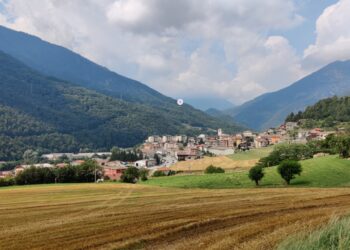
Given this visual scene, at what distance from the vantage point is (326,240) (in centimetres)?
932

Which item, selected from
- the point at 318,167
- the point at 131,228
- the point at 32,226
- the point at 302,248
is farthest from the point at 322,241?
the point at 318,167

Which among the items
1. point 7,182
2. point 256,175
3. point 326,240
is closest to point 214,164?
point 7,182

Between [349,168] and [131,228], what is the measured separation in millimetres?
55516

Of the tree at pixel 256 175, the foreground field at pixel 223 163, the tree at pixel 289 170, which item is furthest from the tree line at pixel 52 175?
the tree at pixel 289 170

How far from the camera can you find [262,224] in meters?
17.0

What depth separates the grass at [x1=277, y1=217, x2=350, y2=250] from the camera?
887 centimetres

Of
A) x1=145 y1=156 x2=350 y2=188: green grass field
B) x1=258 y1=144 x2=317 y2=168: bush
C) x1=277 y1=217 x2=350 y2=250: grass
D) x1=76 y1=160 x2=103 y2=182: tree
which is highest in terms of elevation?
x1=258 y1=144 x2=317 y2=168: bush

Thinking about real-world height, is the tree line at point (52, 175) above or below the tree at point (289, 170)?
above

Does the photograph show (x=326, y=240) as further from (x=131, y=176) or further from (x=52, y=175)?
(x=52, y=175)

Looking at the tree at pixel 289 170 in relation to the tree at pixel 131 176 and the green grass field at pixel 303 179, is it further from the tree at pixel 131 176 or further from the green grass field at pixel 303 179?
the tree at pixel 131 176

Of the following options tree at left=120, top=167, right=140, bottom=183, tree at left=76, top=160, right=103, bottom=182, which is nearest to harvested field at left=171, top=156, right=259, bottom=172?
tree at left=120, top=167, right=140, bottom=183

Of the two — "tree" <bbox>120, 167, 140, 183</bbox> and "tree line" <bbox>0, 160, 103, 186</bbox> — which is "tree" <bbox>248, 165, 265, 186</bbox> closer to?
"tree" <bbox>120, 167, 140, 183</bbox>

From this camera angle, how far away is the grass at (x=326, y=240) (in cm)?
887

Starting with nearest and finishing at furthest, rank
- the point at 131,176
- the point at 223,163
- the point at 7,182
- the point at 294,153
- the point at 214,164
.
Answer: the point at 7,182
the point at 131,176
the point at 294,153
the point at 214,164
the point at 223,163
